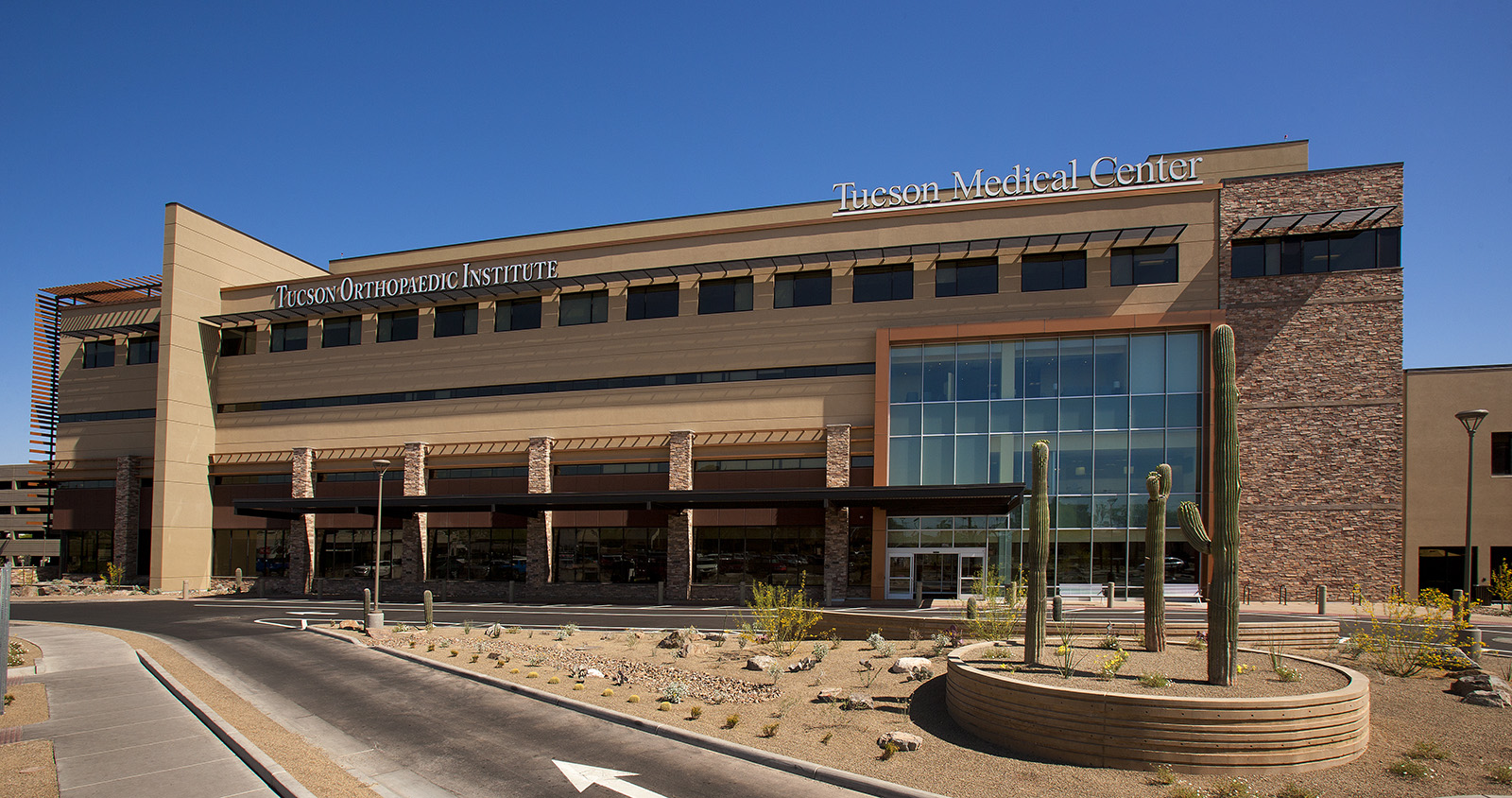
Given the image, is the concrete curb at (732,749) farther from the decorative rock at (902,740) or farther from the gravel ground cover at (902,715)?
the decorative rock at (902,740)

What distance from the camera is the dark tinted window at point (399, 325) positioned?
4522cm

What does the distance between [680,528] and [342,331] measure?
2367cm

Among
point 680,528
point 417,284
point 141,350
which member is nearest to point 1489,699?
point 680,528

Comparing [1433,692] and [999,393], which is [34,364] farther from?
[1433,692]

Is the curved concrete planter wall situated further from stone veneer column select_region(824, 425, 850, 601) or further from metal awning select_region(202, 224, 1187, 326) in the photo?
metal awning select_region(202, 224, 1187, 326)

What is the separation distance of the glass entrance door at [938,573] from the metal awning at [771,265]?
1321 cm

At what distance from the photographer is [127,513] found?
48.8 meters

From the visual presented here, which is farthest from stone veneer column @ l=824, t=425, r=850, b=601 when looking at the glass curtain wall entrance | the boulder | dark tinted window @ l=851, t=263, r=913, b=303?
the boulder

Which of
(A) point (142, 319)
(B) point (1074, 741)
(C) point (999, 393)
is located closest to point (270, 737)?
(B) point (1074, 741)

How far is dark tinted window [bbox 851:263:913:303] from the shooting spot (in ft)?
123

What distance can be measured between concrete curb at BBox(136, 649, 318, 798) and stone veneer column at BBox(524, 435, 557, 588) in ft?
75.4

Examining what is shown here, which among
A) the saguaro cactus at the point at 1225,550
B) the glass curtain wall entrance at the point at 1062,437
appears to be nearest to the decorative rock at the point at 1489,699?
the saguaro cactus at the point at 1225,550

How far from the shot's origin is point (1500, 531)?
33.2m

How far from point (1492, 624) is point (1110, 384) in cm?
1399
